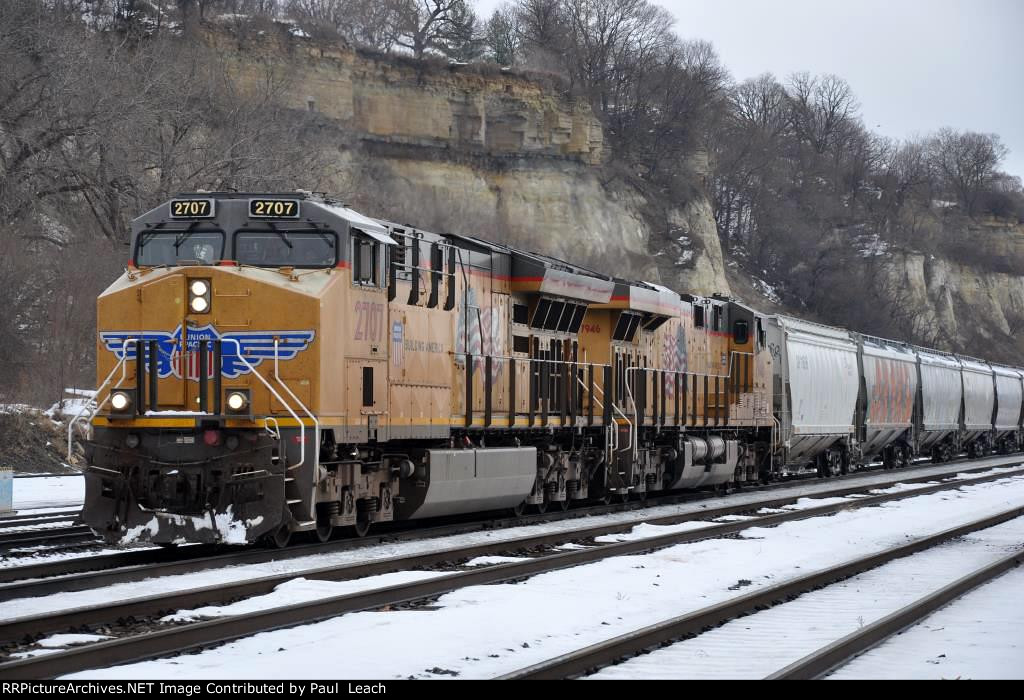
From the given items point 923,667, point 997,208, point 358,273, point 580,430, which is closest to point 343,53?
point 580,430

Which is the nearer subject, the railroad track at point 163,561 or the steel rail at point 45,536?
the railroad track at point 163,561

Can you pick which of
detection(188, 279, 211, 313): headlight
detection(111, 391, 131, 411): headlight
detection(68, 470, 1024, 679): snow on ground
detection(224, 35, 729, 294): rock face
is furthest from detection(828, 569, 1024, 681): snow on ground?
detection(224, 35, 729, 294): rock face

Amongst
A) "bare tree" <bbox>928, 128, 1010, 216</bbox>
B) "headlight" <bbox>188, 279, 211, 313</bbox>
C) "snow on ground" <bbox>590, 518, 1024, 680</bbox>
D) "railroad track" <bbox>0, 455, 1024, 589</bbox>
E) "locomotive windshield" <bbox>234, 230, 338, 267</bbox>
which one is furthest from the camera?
"bare tree" <bbox>928, 128, 1010, 216</bbox>

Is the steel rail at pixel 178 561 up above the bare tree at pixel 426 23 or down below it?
below

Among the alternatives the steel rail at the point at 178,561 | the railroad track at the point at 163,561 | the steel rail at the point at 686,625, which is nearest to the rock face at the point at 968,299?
the railroad track at the point at 163,561

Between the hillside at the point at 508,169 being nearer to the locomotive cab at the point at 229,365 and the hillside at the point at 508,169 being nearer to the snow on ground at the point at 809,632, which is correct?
the locomotive cab at the point at 229,365

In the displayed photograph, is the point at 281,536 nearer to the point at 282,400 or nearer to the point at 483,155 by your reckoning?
the point at 282,400

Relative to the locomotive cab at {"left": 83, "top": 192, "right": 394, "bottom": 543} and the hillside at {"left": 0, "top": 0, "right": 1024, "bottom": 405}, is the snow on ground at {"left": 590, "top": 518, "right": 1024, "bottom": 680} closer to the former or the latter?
the locomotive cab at {"left": 83, "top": 192, "right": 394, "bottom": 543}

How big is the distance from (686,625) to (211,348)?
6355mm

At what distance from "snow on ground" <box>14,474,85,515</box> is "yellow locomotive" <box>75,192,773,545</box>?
718cm

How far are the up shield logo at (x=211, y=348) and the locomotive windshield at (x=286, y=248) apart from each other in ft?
3.00

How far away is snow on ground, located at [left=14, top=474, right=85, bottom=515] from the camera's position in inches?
807

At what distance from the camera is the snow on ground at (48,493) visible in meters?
20.5
